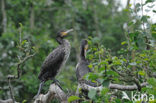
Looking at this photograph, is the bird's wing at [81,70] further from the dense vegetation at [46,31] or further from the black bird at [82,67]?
the dense vegetation at [46,31]

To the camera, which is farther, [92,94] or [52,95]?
[52,95]

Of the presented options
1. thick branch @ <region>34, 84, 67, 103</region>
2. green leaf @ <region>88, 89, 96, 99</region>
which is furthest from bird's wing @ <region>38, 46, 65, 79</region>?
green leaf @ <region>88, 89, 96, 99</region>

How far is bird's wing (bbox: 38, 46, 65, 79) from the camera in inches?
205

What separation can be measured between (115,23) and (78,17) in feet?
6.09

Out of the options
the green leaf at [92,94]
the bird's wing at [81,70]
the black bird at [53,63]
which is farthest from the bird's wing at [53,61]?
the green leaf at [92,94]

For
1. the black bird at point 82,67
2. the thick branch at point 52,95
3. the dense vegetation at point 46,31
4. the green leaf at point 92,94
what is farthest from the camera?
the dense vegetation at point 46,31

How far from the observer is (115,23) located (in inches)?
541

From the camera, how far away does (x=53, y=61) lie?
5.25 meters

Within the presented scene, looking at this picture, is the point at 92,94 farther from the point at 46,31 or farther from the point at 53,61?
the point at 46,31

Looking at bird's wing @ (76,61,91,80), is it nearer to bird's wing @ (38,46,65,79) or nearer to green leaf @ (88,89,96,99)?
bird's wing @ (38,46,65,79)

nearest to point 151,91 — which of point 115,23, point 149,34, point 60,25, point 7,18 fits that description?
point 149,34

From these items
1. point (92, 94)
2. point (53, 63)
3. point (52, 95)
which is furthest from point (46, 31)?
point (92, 94)

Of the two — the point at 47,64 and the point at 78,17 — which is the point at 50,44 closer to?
the point at 47,64

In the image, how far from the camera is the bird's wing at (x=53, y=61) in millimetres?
5202
